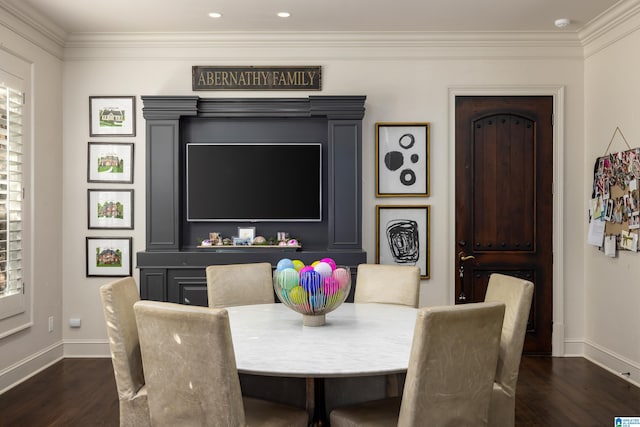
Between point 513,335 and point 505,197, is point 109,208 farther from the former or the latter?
point 513,335

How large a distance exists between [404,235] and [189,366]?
3159 millimetres

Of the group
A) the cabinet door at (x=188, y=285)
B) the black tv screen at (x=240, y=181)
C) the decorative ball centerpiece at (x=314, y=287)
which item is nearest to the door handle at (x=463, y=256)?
the black tv screen at (x=240, y=181)

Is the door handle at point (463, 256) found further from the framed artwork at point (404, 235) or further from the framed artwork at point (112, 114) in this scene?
Answer: the framed artwork at point (112, 114)

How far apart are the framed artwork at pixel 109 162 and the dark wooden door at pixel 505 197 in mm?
2845

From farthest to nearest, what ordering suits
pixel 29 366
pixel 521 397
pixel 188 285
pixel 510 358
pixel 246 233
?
pixel 246 233
pixel 188 285
pixel 29 366
pixel 521 397
pixel 510 358

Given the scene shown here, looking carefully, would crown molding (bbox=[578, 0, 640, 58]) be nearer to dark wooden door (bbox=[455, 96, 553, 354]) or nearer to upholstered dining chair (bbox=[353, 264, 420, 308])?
dark wooden door (bbox=[455, 96, 553, 354])

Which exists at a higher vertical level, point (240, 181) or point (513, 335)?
point (240, 181)

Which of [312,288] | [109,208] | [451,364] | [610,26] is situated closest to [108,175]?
[109,208]

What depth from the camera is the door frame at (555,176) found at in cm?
485

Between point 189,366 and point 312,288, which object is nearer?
point 189,366

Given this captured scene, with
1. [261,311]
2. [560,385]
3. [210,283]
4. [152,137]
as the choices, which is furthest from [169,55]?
[560,385]

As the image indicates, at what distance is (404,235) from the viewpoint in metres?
4.86

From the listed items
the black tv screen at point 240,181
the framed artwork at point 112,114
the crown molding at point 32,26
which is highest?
the crown molding at point 32,26

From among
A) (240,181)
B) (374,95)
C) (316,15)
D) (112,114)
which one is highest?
(316,15)
